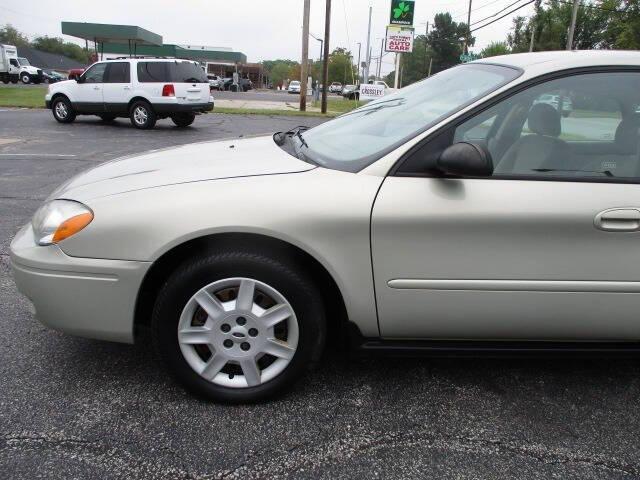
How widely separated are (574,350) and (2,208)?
215 inches

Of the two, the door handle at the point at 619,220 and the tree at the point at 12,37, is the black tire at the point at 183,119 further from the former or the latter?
the tree at the point at 12,37

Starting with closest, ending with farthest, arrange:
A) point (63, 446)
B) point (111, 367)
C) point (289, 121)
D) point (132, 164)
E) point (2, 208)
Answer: point (63, 446) < point (111, 367) < point (132, 164) < point (2, 208) < point (289, 121)

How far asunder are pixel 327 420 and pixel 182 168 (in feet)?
4.33

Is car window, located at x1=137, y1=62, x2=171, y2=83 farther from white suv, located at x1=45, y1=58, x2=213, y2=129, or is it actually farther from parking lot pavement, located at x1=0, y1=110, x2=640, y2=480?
parking lot pavement, located at x1=0, y1=110, x2=640, y2=480

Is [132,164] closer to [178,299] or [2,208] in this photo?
[178,299]

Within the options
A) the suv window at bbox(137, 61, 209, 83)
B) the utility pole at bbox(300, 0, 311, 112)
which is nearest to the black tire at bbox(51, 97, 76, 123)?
the suv window at bbox(137, 61, 209, 83)

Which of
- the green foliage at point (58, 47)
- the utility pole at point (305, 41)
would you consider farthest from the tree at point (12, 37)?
the utility pole at point (305, 41)

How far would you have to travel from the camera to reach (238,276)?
2.19 m

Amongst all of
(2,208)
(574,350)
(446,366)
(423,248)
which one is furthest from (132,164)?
(2,208)

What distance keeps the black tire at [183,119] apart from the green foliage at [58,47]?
97.4 metres

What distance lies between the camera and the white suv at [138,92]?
13898 millimetres

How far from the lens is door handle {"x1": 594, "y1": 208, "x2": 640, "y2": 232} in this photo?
2207 mm

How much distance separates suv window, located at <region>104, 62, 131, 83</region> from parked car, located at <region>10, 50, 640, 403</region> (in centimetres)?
1293

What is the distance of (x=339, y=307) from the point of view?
2.38 metres
